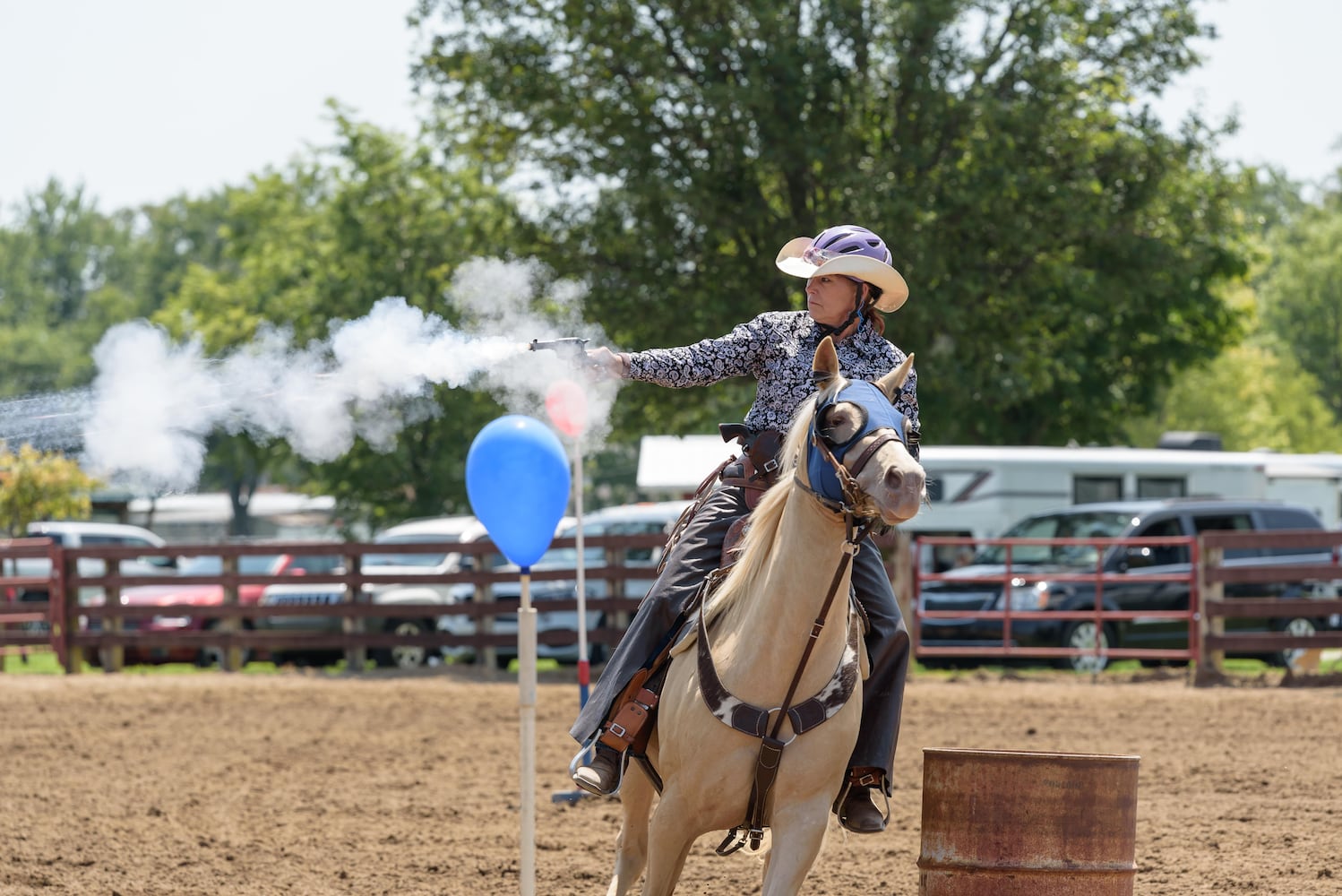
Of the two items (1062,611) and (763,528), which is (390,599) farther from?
(763,528)

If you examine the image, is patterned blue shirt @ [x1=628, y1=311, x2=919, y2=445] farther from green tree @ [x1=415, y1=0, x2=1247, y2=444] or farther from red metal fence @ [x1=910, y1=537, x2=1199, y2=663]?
green tree @ [x1=415, y1=0, x2=1247, y2=444]

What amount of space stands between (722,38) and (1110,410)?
1315 centimetres

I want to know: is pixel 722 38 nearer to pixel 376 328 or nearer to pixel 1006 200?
pixel 1006 200

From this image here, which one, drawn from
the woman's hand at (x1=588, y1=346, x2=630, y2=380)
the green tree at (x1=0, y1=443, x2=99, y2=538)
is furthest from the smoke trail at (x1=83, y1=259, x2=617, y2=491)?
the green tree at (x1=0, y1=443, x2=99, y2=538)

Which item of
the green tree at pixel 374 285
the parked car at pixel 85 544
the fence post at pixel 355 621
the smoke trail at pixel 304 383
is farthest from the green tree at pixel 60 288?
the smoke trail at pixel 304 383

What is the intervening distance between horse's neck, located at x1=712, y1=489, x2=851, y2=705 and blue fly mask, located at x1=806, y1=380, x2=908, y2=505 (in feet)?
0.47

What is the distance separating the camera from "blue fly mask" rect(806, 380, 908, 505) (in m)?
3.69

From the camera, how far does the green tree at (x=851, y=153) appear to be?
18969 mm

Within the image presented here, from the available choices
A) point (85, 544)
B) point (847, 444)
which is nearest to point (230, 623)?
point (85, 544)

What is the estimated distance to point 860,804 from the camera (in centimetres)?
474

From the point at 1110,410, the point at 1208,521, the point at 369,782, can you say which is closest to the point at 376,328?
the point at 369,782

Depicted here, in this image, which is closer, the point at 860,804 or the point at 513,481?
the point at 860,804

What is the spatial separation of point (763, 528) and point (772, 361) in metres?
0.74

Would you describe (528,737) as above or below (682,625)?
below
